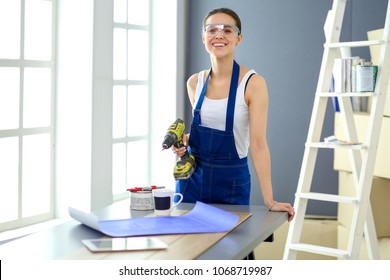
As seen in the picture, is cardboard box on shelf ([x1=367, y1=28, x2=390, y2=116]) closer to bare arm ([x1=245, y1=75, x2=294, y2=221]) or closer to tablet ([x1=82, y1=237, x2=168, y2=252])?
bare arm ([x1=245, y1=75, x2=294, y2=221])

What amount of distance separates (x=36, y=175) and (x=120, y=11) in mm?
1433

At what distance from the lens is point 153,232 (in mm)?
2512

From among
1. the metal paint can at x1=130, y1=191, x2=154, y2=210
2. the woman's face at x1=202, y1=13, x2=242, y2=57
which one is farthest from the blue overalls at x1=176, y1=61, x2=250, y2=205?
the metal paint can at x1=130, y1=191, x2=154, y2=210

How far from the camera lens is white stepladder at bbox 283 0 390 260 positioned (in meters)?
4.13

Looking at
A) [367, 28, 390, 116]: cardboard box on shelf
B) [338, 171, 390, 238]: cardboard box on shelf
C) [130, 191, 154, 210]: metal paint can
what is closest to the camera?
[130, 191, 154, 210]: metal paint can

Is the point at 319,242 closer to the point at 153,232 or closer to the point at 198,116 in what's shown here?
the point at 198,116

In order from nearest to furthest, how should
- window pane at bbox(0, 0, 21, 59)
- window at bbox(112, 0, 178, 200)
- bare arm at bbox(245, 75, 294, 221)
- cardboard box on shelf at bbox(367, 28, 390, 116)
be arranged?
bare arm at bbox(245, 75, 294, 221) → window pane at bbox(0, 0, 21, 59) → cardboard box on shelf at bbox(367, 28, 390, 116) → window at bbox(112, 0, 178, 200)

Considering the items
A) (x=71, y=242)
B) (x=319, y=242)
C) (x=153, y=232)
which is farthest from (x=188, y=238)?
(x=319, y=242)

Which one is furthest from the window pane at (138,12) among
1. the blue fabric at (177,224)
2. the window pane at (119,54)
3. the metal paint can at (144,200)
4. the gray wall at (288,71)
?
the blue fabric at (177,224)

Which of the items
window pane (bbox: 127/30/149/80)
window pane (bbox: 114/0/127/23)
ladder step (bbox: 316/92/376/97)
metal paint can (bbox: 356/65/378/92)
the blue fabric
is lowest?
the blue fabric

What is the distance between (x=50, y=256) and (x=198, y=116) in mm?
1350

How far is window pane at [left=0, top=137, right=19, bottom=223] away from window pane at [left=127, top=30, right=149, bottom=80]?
4.52ft

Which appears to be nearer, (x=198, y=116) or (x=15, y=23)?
(x=198, y=116)

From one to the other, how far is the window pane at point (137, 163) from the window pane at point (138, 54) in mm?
505
